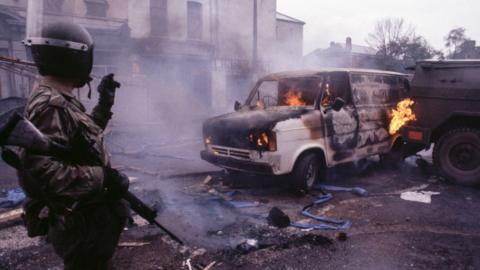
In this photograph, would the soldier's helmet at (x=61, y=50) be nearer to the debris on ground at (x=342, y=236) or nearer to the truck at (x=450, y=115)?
the debris on ground at (x=342, y=236)

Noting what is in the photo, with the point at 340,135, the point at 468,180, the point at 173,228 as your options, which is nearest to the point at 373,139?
the point at 340,135

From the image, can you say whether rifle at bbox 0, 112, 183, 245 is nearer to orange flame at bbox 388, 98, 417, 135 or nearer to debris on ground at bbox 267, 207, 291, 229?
debris on ground at bbox 267, 207, 291, 229

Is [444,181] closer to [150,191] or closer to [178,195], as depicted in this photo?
[178,195]

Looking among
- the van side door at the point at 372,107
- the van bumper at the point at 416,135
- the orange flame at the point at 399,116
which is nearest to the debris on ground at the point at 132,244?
A: the van side door at the point at 372,107

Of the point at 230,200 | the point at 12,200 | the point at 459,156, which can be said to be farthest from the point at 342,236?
the point at 12,200

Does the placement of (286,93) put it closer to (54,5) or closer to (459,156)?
(459,156)

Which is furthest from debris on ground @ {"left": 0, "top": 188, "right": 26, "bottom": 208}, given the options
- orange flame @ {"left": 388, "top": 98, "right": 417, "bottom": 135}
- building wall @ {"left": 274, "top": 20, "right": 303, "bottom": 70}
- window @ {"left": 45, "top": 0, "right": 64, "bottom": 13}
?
building wall @ {"left": 274, "top": 20, "right": 303, "bottom": 70}

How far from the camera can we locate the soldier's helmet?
6.67ft

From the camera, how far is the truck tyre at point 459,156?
5.98m

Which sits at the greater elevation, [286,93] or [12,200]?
[286,93]

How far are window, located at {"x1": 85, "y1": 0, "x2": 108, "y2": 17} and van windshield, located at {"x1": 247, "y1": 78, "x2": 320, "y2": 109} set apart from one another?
12751 millimetres

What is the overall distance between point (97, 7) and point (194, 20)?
5.43 meters

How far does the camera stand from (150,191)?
A: 594 centimetres

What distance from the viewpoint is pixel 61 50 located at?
2.07 meters
